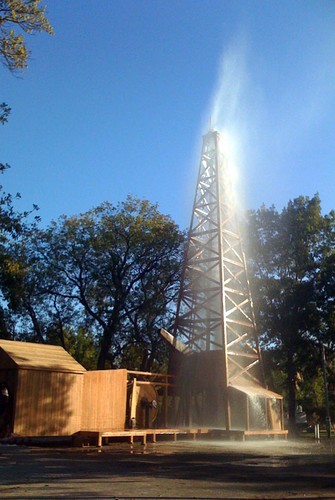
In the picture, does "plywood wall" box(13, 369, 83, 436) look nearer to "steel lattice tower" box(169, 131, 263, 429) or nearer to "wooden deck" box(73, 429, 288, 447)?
"wooden deck" box(73, 429, 288, 447)

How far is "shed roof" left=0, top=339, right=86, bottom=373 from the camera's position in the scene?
60.0ft

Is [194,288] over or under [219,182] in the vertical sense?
under

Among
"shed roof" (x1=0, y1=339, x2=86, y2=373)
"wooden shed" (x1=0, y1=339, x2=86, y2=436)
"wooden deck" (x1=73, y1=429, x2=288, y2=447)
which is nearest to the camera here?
"wooden shed" (x1=0, y1=339, x2=86, y2=436)

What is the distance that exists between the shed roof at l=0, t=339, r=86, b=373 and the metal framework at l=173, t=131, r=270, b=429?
9903mm

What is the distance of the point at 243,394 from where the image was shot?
25875 mm

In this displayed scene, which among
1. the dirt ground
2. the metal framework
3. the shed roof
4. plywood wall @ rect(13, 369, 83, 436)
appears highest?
the metal framework

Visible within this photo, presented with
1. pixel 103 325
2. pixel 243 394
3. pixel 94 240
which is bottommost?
pixel 243 394

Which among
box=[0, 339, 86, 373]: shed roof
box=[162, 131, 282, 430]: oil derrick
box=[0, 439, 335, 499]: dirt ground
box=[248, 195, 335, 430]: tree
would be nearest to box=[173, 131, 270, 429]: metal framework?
box=[162, 131, 282, 430]: oil derrick

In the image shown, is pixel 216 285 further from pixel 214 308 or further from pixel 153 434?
pixel 153 434

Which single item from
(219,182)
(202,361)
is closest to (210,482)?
(202,361)

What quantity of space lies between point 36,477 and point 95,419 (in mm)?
Answer: 11889

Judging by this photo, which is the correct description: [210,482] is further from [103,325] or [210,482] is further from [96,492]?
[103,325]

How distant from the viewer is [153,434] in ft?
70.4

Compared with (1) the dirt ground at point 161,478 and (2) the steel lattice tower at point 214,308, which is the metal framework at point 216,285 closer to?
(2) the steel lattice tower at point 214,308
